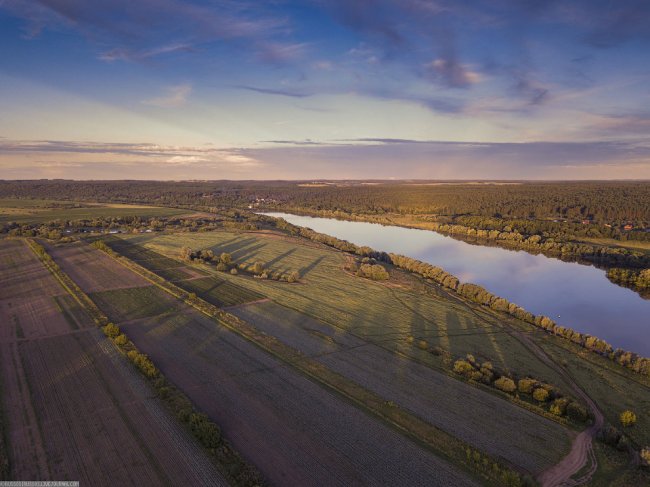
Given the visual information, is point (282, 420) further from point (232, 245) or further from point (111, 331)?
point (232, 245)

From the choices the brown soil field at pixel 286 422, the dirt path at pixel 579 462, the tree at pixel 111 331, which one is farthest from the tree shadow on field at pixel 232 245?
the dirt path at pixel 579 462

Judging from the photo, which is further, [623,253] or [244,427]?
[623,253]

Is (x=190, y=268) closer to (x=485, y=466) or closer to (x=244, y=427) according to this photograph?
(x=244, y=427)

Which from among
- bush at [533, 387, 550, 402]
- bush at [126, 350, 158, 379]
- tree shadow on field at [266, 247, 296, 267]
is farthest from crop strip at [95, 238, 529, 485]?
tree shadow on field at [266, 247, 296, 267]

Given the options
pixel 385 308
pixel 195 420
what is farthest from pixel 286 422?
pixel 385 308

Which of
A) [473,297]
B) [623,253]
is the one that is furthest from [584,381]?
[623,253]

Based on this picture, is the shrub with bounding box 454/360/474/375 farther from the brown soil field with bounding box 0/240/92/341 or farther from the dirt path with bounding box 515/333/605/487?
the brown soil field with bounding box 0/240/92/341
